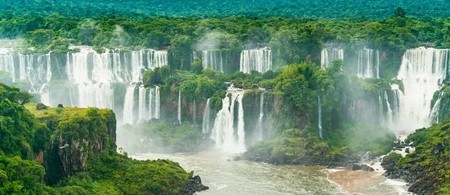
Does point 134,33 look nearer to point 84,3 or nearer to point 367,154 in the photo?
point 367,154

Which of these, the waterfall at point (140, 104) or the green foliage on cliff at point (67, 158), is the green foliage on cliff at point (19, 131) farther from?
the waterfall at point (140, 104)

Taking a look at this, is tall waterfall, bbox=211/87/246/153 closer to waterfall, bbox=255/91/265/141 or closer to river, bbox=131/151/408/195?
waterfall, bbox=255/91/265/141

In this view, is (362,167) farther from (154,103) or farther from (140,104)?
(140,104)

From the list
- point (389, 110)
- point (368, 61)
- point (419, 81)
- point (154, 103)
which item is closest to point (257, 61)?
point (368, 61)

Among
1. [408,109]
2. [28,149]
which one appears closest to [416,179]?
[408,109]

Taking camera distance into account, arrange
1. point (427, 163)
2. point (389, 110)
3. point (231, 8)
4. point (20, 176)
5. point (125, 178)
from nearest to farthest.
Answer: point (20, 176)
point (125, 178)
point (427, 163)
point (389, 110)
point (231, 8)
